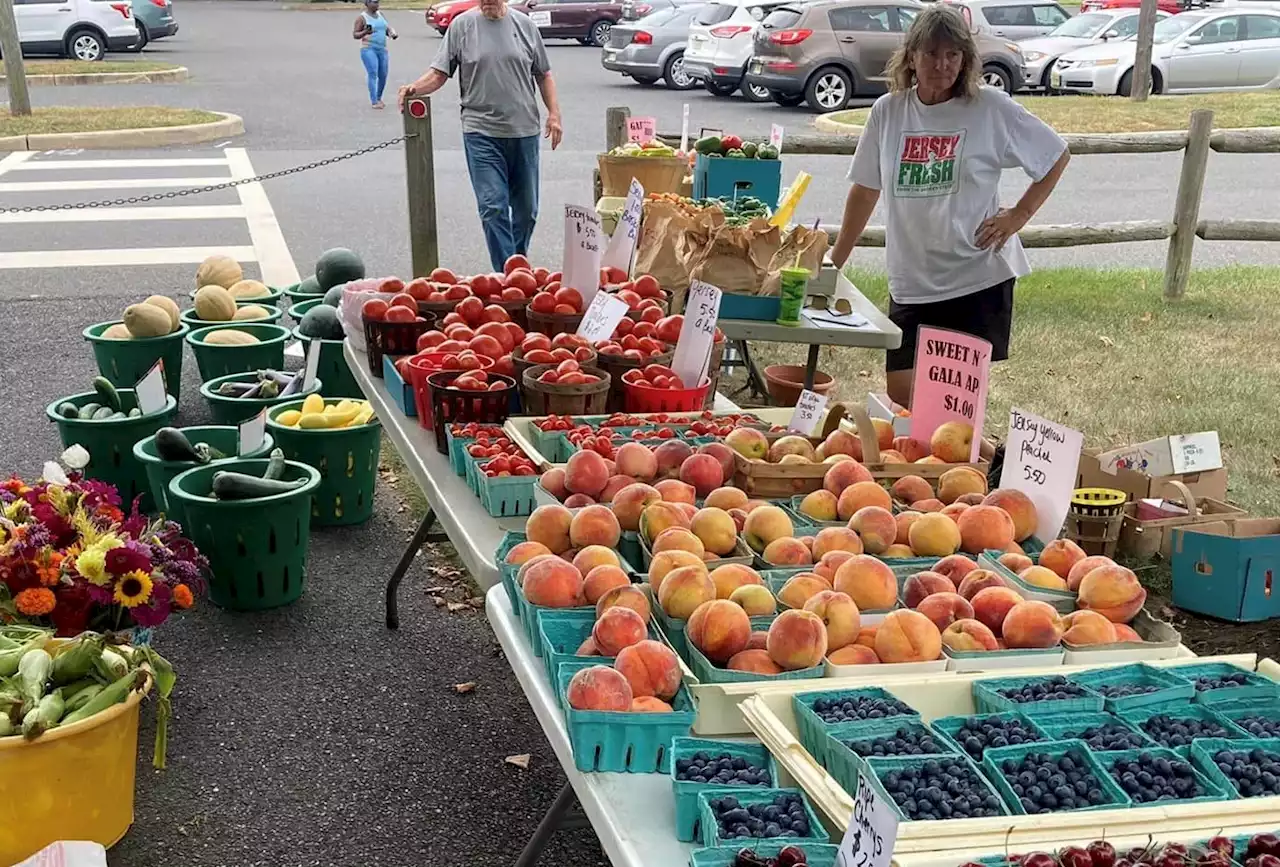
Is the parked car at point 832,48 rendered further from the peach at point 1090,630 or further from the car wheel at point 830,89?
the peach at point 1090,630

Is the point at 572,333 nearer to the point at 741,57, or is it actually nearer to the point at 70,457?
the point at 70,457

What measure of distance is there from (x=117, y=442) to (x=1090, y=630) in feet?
12.5

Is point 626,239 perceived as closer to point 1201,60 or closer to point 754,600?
point 754,600

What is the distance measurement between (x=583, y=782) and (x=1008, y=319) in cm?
351

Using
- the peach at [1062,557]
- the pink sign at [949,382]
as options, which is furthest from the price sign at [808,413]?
the peach at [1062,557]

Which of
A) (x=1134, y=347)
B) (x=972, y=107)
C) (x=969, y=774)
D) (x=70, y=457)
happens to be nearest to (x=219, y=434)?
(x=70, y=457)

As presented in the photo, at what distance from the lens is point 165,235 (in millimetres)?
9828

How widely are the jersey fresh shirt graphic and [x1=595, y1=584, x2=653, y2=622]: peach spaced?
2.94 meters

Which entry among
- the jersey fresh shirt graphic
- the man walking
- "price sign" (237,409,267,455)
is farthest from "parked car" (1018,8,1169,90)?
"price sign" (237,409,267,455)

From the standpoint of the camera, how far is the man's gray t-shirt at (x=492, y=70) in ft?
23.6

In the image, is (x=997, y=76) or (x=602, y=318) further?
(x=997, y=76)

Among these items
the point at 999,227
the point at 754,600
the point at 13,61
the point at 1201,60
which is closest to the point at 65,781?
the point at 754,600

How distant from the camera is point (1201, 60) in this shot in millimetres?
18625

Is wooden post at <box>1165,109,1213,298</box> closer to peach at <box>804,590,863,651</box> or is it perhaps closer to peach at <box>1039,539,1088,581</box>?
peach at <box>1039,539,1088,581</box>
